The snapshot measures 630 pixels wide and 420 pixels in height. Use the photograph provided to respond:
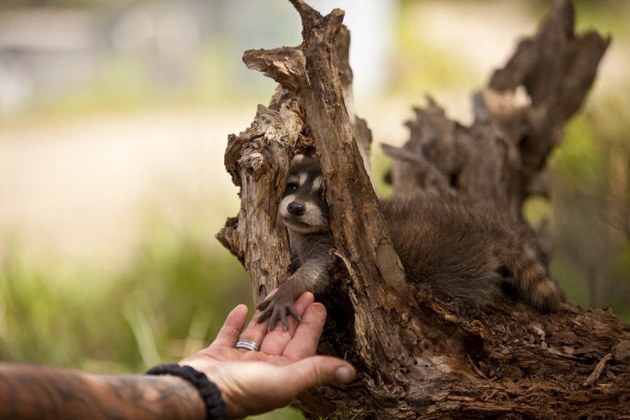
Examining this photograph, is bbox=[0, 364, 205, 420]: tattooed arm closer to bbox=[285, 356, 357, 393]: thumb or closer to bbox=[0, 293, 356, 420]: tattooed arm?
bbox=[0, 293, 356, 420]: tattooed arm

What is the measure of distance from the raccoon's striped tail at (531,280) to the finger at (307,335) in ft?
3.78

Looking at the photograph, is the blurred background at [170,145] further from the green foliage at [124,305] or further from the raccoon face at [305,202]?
the raccoon face at [305,202]

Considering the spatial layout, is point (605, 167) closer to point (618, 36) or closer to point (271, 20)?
point (618, 36)

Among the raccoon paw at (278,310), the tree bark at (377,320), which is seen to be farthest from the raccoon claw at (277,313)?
the tree bark at (377,320)

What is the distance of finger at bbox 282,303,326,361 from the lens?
9.34 ft

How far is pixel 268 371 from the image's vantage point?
2557 millimetres

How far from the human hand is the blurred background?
244 centimetres

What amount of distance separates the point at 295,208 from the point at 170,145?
23.4ft

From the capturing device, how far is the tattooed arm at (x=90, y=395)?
2.10 metres

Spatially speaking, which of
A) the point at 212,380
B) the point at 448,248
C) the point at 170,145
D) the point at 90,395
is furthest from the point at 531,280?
the point at 170,145

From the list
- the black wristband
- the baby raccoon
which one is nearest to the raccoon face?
the baby raccoon

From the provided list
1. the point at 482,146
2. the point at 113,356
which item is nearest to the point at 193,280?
the point at 113,356

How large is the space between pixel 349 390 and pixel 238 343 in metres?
0.55

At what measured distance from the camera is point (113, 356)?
6062mm
